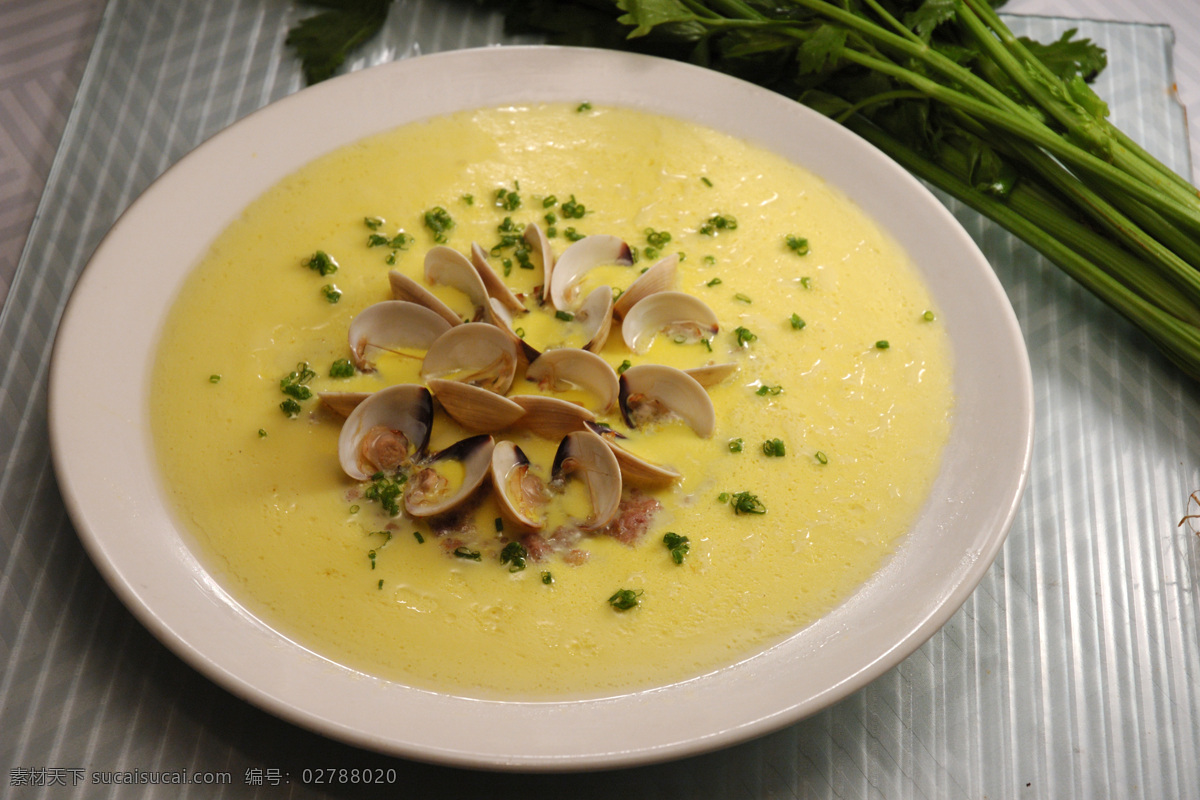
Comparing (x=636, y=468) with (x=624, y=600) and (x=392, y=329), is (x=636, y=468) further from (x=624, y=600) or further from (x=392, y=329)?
(x=392, y=329)

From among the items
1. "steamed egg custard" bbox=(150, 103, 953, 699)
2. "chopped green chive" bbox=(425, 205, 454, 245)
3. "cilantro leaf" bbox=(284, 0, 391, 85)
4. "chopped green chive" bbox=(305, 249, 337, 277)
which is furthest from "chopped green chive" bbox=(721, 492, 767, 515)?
"cilantro leaf" bbox=(284, 0, 391, 85)

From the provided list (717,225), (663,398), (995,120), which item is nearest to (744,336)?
(663,398)

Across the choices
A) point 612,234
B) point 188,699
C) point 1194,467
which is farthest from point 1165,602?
point 188,699

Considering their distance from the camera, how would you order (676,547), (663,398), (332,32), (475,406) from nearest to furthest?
(676,547)
(475,406)
(663,398)
(332,32)

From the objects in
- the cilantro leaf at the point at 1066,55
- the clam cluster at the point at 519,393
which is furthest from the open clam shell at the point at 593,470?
the cilantro leaf at the point at 1066,55

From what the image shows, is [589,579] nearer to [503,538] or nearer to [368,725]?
[503,538]

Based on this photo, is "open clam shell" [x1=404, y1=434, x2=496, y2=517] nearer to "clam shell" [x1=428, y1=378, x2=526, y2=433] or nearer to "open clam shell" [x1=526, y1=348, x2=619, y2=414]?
"clam shell" [x1=428, y1=378, x2=526, y2=433]

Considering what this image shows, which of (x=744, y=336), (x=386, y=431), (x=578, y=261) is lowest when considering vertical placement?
(x=386, y=431)
